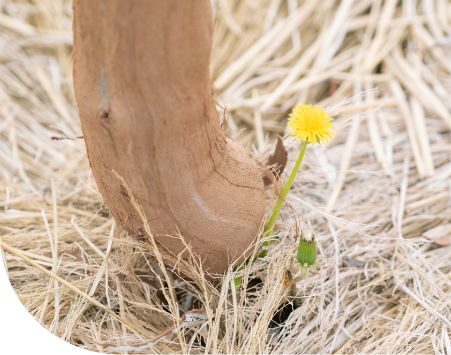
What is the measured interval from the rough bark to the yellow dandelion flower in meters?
0.13

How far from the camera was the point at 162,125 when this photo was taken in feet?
2.88

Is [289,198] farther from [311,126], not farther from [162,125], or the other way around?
[162,125]

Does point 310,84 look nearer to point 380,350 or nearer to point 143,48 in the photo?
point 380,350

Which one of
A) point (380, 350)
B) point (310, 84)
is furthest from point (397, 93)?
point (380, 350)

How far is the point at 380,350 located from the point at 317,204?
0.44 m

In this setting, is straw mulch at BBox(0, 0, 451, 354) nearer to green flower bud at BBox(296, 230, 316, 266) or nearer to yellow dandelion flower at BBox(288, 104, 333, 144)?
green flower bud at BBox(296, 230, 316, 266)

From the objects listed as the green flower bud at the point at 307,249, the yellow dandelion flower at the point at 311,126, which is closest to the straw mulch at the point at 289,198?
the green flower bud at the point at 307,249

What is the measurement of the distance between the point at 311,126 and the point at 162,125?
263 mm

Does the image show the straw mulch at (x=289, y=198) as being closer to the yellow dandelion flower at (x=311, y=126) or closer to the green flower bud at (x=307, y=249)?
the green flower bud at (x=307, y=249)

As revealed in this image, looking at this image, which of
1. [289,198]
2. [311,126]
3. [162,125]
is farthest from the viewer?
[289,198]

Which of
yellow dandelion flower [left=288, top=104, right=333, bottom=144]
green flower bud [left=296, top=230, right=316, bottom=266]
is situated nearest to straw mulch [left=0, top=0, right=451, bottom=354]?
green flower bud [left=296, top=230, right=316, bottom=266]

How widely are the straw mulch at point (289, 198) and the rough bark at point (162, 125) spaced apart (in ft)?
0.28

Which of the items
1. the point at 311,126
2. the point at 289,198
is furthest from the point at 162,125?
the point at 289,198

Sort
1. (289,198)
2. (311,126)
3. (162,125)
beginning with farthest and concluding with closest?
(289,198) → (311,126) → (162,125)
